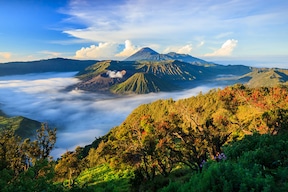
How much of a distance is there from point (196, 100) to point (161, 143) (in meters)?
145

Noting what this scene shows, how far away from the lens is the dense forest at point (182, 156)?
1451 centimetres

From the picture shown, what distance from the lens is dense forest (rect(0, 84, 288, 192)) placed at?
14508 mm

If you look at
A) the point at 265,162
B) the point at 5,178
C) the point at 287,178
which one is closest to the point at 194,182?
the point at 287,178

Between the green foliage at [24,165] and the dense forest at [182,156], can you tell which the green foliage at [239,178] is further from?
the green foliage at [24,165]

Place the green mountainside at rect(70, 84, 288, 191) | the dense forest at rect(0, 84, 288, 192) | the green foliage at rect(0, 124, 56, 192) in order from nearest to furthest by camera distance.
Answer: the dense forest at rect(0, 84, 288, 192) → the green foliage at rect(0, 124, 56, 192) → the green mountainside at rect(70, 84, 288, 191)

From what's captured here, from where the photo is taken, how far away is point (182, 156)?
107 feet

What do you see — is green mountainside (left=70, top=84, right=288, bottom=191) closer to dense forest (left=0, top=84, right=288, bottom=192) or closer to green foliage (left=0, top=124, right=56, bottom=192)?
dense forest (left=0, top=84, right=288, bottom=192)

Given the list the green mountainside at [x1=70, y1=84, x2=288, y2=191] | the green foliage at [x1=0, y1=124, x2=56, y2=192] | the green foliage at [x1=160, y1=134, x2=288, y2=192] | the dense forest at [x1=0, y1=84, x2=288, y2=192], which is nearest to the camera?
the green foliage at [x1=160, y1=134, x2=288, y2=192]

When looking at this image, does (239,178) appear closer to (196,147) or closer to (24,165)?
(196,147)

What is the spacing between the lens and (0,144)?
2484 cm

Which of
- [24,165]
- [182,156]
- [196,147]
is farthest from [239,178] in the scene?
[24,165]

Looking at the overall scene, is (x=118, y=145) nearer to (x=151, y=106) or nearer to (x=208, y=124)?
(x=208, y=124)

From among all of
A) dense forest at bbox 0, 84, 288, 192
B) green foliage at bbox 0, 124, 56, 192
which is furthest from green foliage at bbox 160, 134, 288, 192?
green foliage at bbox 0, 124, 56, 192

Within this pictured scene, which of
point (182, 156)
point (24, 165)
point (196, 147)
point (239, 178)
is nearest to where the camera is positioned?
point (239, 178)
